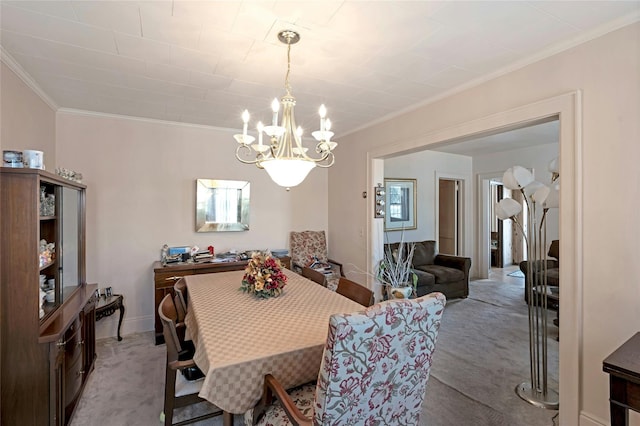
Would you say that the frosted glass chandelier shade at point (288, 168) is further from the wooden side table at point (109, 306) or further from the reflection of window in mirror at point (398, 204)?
the reflection of window in mirror at point (398, 204)

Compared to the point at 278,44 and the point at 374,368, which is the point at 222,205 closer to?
the point at 278,44

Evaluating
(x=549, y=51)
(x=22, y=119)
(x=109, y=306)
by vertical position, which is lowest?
(x=109, y=306)

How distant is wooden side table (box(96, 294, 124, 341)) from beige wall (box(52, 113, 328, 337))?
179mm

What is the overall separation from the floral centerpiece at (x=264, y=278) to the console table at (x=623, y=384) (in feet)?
6.01

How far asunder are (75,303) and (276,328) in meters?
1.74

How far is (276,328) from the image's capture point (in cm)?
170

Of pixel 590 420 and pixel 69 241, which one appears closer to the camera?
pixel 590 420

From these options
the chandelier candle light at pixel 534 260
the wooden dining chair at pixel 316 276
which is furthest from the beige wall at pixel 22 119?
the chandelier candle light at pixel 534 260

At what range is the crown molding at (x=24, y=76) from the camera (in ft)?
6.96

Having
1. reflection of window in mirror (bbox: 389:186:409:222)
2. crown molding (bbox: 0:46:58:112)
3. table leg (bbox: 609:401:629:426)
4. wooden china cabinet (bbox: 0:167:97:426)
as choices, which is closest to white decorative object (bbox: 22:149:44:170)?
wooden china cabinet (bbox: 0:167:97:426)

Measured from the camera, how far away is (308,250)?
4.57 metres

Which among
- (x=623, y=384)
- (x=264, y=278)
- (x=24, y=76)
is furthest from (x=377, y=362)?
(x=24, y=76)

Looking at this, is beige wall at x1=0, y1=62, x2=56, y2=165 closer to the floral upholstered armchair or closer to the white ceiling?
the white ceiling

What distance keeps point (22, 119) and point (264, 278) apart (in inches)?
92.3
